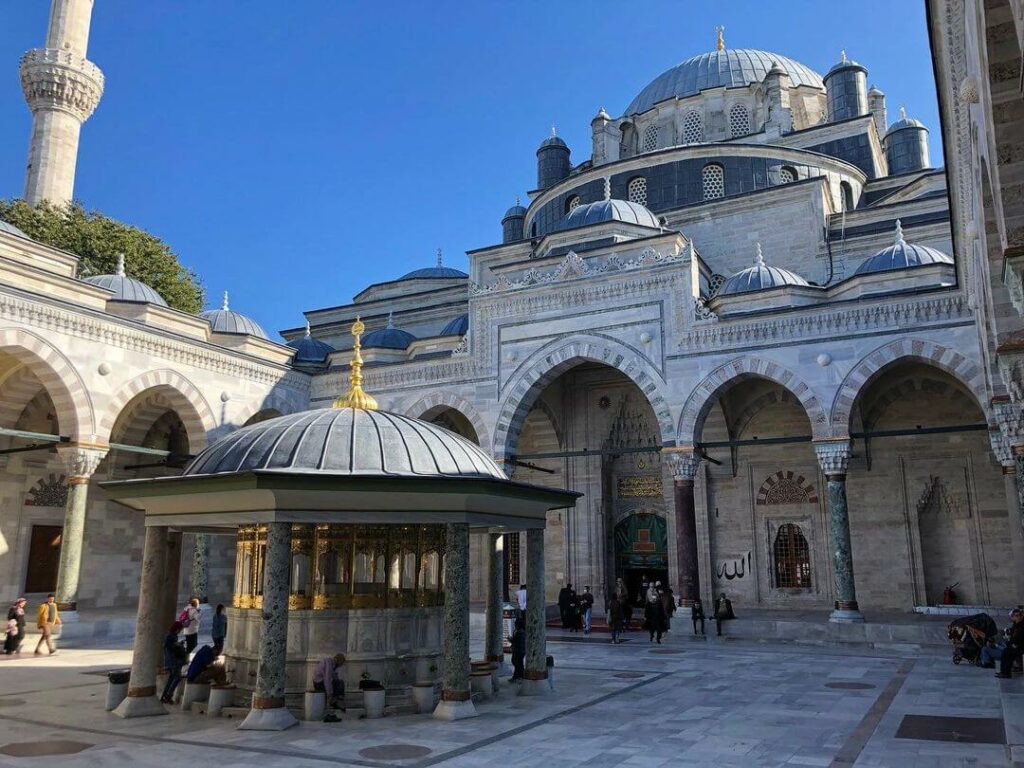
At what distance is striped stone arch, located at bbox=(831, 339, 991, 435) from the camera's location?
1234 cm

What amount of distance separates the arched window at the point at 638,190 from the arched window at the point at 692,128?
10.8 ft

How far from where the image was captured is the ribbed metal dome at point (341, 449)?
671 centimetres

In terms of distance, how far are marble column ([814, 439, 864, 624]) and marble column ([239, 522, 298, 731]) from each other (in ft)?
30.6

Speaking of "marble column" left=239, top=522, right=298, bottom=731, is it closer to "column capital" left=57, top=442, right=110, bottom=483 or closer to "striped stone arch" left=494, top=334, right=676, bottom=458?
"column capital" left=57, top=442, right=110, bottom=483

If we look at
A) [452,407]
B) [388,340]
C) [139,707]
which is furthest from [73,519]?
[388,340]

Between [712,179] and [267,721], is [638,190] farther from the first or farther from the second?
[267,721]

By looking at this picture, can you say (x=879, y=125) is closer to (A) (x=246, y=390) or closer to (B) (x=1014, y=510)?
(B) (x=1014, y=510)

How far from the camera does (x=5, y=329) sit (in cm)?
1216

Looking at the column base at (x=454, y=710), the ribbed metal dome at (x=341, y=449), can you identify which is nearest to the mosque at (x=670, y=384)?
the ribbed metal dome at (x=341, y=449)

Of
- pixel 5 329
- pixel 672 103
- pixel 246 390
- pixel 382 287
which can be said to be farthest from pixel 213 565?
pixel 672 103

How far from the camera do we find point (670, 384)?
1460 cm

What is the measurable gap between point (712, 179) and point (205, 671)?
1749 cm

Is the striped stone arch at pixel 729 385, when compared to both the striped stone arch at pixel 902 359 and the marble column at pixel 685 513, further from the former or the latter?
the striped stone arch at pixel 902 359

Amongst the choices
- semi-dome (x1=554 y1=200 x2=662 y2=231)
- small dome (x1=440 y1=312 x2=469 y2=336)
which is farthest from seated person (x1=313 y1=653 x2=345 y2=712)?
small dome (x1=440 y1=312 x2=469 y2=336)
